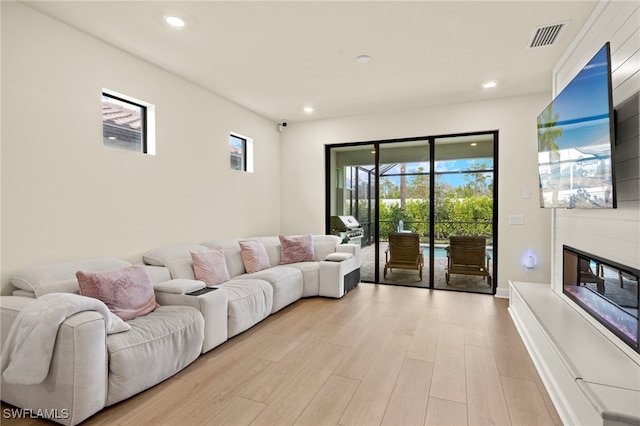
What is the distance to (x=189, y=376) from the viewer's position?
2.41 m

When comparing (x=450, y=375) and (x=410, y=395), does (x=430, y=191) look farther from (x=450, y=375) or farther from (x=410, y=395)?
(x=410, y=395)

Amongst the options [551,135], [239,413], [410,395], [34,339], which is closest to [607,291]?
[551,135]

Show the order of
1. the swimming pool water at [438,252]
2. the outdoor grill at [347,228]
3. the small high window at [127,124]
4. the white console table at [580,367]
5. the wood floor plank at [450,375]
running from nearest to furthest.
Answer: the white console table at [580,367] → the wood floor plank at [450,375] → the small high window at [127,124] → the swimming pool water at [438,252] → the outdoor grill at [347,228]

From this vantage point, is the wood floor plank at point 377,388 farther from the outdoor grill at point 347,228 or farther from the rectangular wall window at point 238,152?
the rectangular wall window at point 238,152

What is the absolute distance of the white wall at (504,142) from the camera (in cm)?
438

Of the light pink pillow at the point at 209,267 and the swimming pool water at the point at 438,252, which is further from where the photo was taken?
the swimming pool water at the point at 438,252

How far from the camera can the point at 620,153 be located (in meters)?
2.17

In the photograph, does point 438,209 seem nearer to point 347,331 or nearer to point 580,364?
point 347,331

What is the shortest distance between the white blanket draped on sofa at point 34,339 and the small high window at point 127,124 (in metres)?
1.70

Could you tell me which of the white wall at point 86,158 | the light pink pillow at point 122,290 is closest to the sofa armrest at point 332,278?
the white wall at point 86,158

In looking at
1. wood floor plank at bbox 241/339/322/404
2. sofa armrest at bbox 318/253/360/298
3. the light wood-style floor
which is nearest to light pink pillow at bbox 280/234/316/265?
sofa armrest at bbox 318/253/360/298

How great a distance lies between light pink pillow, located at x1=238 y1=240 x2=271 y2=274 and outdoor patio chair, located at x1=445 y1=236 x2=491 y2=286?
276 centimetres

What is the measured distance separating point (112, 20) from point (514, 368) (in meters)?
4.24

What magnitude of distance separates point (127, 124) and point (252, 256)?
2.00 m
